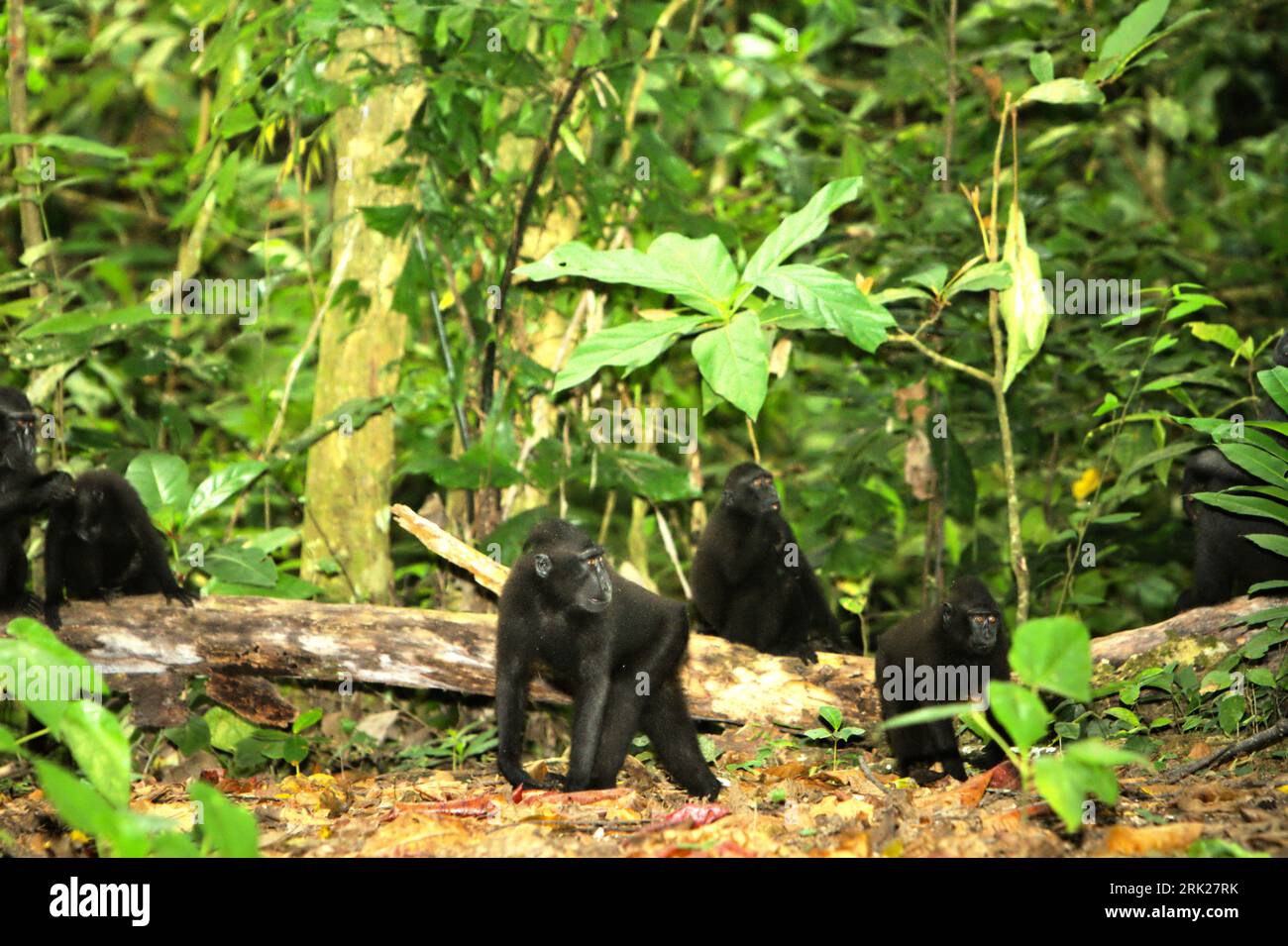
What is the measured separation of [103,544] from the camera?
7.36 m

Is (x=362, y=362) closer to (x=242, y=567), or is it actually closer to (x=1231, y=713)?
(x=242, y=567)

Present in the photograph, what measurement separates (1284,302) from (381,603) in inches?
331

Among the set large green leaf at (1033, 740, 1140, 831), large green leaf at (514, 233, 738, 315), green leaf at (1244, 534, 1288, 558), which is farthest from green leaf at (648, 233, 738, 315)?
green leaf at (1244, 534, 1288, 558)

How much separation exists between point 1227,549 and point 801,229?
151 inches

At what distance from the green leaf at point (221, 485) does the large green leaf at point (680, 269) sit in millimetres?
3153

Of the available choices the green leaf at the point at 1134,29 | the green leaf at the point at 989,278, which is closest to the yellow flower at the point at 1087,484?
the green leaf at the point at 989,278

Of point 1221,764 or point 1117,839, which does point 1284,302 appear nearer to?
point 1221,764

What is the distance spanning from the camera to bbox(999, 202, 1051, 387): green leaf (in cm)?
585

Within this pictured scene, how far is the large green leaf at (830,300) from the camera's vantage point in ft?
16.7

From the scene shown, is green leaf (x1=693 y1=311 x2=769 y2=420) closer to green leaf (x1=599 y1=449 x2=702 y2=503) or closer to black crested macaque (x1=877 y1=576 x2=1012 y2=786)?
black crested macaque (x1=877 y1=576 x2=1012 y2=786)

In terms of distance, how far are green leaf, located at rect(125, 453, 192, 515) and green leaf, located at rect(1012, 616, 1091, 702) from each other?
18.5ft

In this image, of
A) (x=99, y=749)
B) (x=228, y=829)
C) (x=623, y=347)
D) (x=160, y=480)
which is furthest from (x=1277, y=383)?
(x=160, y=480)

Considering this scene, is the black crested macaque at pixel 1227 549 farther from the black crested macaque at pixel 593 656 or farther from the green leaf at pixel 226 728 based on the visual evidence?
the green leaf at pixel 226 728
